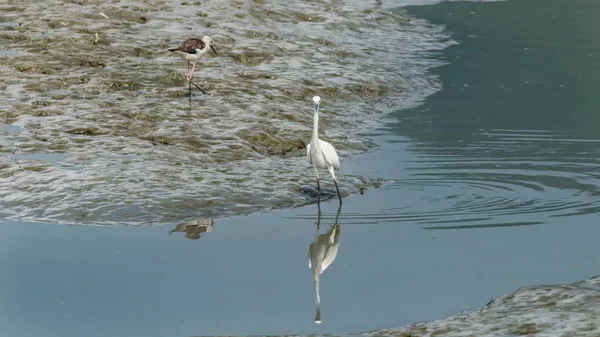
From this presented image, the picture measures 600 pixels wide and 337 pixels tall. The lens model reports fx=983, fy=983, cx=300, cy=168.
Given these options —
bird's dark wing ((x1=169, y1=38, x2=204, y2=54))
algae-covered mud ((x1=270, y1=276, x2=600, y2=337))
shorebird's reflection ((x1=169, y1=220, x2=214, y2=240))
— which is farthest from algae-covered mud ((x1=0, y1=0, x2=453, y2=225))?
algae-covered mud ((x1=270, y1=276, x2=600, y2=337))

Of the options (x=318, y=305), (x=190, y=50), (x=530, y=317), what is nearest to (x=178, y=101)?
(x=190, y=50)

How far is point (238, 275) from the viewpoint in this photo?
12523 mm

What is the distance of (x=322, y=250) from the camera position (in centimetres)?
1376

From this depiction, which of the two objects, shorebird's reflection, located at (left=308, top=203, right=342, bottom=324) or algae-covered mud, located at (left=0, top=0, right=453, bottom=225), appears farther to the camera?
algae-covered mud, located at (left=0, top=0, right=453, bottom=225)

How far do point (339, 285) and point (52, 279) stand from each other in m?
3.59

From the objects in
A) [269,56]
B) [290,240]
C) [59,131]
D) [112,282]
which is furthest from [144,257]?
[269,56]

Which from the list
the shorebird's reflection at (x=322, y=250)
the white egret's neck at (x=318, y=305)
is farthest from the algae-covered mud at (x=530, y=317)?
the shorebird's reflection at (x=322, y=250)

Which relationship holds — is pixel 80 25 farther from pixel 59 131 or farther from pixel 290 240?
pixel 290 240

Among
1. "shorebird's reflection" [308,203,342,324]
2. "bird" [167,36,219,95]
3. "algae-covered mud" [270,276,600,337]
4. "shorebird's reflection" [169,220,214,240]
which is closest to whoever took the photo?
"algae-covered mud" [270,276,600,337]

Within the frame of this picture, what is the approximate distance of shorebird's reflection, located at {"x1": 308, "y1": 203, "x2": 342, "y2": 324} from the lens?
1284 cm

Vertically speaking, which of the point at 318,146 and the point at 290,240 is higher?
the point at 318,146

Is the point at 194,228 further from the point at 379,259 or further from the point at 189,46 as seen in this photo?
the point at 189,46

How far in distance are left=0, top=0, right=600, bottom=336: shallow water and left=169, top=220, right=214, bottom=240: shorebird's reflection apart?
49mm

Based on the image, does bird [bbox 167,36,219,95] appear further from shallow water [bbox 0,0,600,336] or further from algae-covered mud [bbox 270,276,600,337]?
algae-covered mud [bbox 270,276,600,337]
